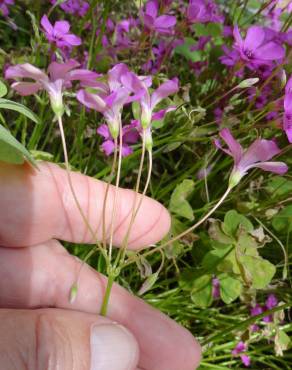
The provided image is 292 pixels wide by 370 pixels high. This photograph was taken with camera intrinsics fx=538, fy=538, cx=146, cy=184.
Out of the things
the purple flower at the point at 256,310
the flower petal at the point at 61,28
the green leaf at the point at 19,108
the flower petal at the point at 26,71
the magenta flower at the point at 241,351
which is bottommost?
the magenta flower at the point at 241,351

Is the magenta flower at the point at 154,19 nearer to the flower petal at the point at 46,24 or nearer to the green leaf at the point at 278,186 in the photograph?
the flower petal at the point at 46,24

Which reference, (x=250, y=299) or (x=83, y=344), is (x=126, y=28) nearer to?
(x=250, y=299)

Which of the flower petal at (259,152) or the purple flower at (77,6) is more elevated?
the flower petal at (259,152)

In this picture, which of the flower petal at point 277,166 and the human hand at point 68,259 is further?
the human hand at point 68,259

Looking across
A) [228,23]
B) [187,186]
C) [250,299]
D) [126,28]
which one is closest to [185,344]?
[250,299]

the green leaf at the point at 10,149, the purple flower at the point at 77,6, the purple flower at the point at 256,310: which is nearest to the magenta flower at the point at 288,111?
the green leaf at the point at 10,149

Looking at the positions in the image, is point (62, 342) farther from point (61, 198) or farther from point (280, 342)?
point (280, 342)
